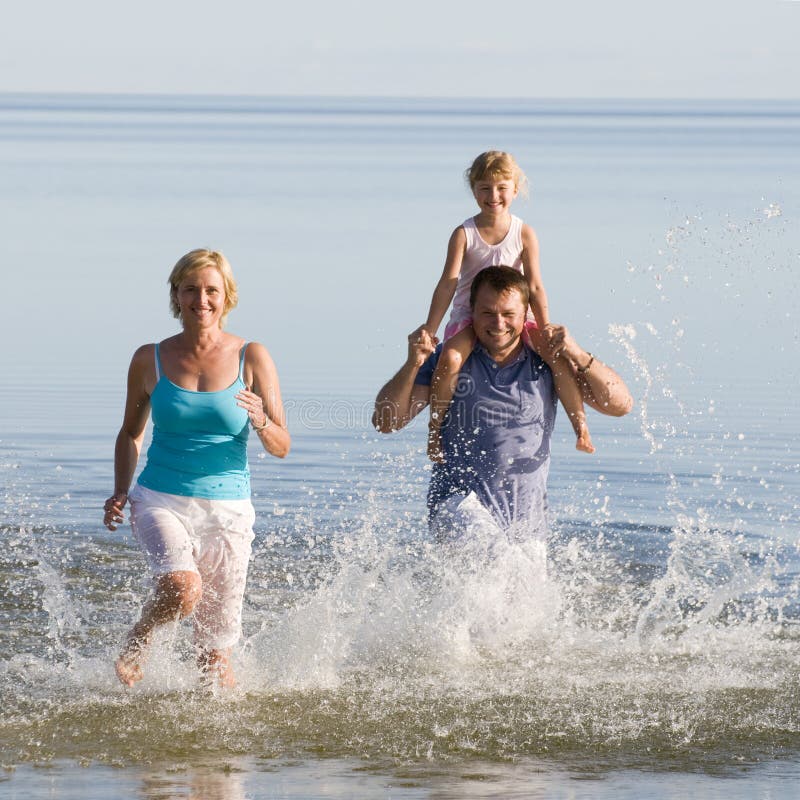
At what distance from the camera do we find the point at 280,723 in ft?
21.8

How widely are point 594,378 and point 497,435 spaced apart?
1.79ft

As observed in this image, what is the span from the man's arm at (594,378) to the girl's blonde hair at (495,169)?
4.47ft

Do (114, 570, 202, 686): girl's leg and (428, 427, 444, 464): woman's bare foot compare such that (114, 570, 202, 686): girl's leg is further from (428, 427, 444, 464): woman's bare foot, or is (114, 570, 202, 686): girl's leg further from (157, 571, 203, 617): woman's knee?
(428, 427, 444, 464): woman's bare foot

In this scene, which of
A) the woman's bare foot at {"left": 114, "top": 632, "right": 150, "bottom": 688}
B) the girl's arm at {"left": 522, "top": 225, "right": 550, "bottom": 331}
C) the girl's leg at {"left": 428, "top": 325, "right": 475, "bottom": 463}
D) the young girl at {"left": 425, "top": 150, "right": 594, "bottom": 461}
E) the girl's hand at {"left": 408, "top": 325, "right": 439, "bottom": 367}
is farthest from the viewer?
the young girl at {"left": 425, "top": 150, "right": 594, "bottom": 461}

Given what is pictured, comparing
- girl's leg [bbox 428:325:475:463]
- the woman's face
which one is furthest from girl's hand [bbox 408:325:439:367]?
the woman's face

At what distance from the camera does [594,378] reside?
764 centimetres

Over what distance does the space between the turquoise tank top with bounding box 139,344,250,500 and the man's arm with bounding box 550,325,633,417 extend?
1674 millimetres

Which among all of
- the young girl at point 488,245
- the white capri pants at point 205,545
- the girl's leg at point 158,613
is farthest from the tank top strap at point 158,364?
the young girl at point 488,245

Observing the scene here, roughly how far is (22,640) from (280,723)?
1.88 metres

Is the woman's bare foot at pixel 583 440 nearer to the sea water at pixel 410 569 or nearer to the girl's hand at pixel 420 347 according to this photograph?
the sea water at pixel 410 569

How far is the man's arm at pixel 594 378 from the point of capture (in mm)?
7547

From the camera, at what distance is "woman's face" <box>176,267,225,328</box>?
673cm

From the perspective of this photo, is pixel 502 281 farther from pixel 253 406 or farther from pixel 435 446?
pixel 253 406

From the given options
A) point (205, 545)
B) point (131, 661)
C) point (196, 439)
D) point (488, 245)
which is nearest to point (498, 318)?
point (488, 245)
